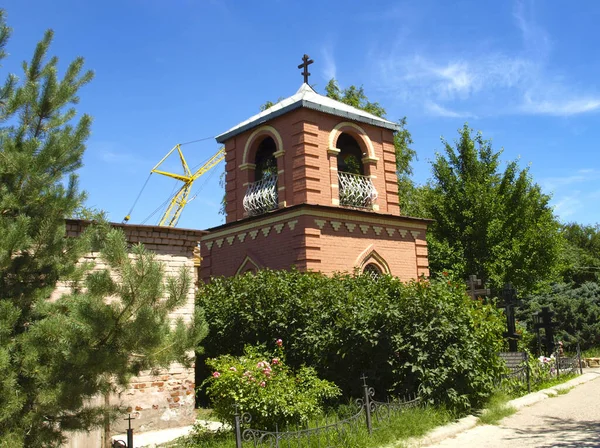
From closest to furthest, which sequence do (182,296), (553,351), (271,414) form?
(182,296)
(271,414)
(553,351)

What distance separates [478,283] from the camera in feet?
53.2

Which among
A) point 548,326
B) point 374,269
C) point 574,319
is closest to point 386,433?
point 374,269

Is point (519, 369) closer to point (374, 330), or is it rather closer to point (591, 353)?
point (374, 330)

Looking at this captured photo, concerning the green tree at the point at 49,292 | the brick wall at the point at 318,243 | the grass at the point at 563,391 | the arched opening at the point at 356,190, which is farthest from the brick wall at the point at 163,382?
the grass at the point at 563,391

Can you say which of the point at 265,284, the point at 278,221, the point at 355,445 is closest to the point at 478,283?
the point at 278,221

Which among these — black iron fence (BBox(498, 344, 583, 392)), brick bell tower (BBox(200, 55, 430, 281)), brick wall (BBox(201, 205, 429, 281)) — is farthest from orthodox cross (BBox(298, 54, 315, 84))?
black iron fence (BBox(498, 344, 583, 392))

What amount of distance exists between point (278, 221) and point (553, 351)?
30.4 ft

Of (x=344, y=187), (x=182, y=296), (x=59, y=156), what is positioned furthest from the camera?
(x=344, y=187)

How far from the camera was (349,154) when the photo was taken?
17891 millimetres

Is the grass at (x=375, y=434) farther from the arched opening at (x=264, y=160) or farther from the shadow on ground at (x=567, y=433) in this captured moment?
the arched opening at (x=264, y=160)

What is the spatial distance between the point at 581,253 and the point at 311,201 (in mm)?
36507

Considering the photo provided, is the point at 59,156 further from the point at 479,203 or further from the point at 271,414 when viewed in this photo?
the point at 479,203

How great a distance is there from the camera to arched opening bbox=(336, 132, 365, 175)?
58.4 ft

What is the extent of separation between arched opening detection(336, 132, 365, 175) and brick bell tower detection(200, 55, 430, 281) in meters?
0.21
